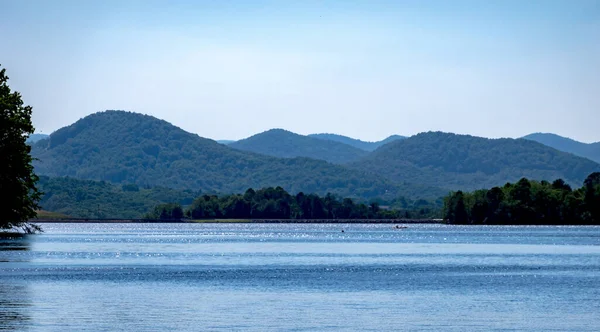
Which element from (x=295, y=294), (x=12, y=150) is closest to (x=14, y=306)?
(x=295, y=294)

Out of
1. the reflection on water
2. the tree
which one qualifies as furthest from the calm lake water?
the tree

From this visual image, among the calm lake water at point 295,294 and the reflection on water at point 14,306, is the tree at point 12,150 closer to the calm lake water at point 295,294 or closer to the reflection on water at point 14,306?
the calm lake water at point 295,294

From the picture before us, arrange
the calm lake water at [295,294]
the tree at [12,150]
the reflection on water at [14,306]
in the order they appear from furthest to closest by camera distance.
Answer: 1. the tree at [12,150]
2. the calm lake water at [295,294]
3. the reflection on water at [14,306]

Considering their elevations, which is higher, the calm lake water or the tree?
the tree

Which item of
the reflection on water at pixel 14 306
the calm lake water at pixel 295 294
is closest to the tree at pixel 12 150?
the calm lake water at pixel 295 294

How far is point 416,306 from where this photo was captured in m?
62.1

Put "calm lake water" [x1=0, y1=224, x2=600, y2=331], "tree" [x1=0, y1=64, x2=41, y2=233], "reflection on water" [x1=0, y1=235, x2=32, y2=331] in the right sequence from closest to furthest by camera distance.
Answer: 1. "reflection on water" [x1=0, y1=235, x2=32, y2=331]
2. "calm lake water" [x1=0, y1=224, x2=600, y2=331]
3. "tree" [x1=0, y1=64, x2=41, y2=233]

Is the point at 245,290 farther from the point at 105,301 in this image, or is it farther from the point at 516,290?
the point at 516,290

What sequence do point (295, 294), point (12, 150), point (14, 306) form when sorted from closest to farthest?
point (14, 306) < point (295, 294) < point (12, 150)

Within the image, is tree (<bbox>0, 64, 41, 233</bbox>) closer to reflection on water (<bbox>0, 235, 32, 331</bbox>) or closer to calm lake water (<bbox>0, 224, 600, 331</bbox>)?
calm lake water (<bbox>0, 224, 600, 331</bbox>)

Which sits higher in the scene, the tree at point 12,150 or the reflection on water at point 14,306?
the tree at point 12,150

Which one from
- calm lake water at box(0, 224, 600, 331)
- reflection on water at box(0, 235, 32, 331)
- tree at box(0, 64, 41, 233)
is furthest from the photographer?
tree at box(0, 64, 41, 233)

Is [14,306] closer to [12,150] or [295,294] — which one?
[295,294]

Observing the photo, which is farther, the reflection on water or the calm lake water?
the calm lake water
